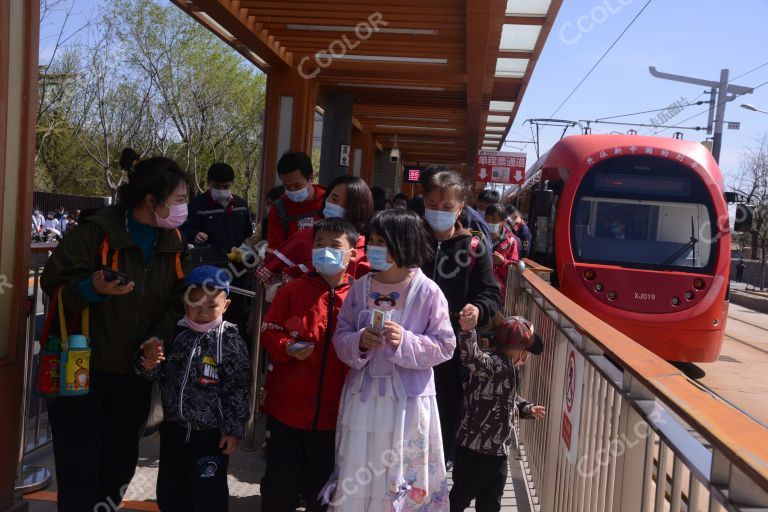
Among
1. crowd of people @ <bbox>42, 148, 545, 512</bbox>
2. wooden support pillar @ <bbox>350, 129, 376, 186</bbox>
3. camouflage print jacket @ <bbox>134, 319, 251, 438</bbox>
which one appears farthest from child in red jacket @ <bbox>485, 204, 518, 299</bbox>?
wooden support pillar @ <bbox>350, 129, 376, 186</bbox>

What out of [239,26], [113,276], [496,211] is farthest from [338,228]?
[239,26]

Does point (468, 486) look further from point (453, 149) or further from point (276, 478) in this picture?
point (453, 149)

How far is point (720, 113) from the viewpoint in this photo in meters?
25.6

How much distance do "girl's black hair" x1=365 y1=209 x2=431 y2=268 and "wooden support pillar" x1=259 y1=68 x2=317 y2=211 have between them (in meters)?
6.94

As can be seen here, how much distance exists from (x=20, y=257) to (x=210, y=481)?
135 centimetres

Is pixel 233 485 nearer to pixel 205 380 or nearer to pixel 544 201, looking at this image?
pixel 205 380

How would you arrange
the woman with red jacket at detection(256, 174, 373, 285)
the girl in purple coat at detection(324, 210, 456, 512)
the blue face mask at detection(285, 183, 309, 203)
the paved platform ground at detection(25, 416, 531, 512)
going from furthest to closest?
the blue face mask at detection(285, 183, 309, 203) < the paved platform ground at detection(25, 416, 531, 512) < the woman with red jacket at detection(256, 174, 373, 285) < the girl in purple coat at detection(324, 210, 456, 512)

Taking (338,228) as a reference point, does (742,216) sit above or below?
above

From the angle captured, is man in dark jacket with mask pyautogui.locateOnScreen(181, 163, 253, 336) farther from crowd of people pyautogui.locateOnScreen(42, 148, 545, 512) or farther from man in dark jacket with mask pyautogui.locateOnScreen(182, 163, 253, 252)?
crowd of people pyautogui.locateOnScreen(42, 148, 545, 512)

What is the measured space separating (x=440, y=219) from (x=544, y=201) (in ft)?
21.0

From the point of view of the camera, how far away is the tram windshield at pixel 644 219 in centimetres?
926

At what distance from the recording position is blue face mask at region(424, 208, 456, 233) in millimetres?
3820

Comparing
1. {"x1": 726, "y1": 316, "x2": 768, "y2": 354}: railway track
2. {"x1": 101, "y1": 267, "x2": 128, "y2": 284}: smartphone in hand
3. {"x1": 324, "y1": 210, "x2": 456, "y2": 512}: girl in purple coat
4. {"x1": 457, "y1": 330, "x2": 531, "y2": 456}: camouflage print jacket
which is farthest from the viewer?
{"x1": 726, "y1": 316, "x2": 768, "y2": 354}: railway track

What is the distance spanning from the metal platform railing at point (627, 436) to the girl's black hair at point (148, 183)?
1907mm
